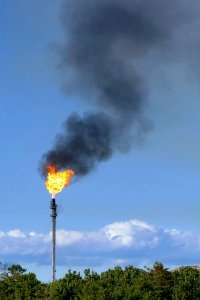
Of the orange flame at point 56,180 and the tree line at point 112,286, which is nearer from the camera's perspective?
the tree line at point 112,286

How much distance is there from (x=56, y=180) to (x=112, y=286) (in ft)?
68.4

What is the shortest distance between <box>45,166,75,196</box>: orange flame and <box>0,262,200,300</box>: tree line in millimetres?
12375

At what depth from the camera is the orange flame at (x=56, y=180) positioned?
10112 centimetres

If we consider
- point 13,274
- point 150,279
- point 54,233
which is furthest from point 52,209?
point 150,279

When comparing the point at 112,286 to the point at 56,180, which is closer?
the point at 112,286

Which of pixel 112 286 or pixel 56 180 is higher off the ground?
pixel 56 180

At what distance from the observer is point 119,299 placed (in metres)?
84.8

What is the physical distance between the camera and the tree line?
85438 mm

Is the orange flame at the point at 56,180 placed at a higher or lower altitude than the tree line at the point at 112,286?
higher

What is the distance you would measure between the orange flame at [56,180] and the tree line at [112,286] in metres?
12.4

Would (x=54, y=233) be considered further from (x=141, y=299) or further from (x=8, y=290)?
(x=141, y=299)

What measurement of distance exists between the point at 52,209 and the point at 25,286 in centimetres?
1145

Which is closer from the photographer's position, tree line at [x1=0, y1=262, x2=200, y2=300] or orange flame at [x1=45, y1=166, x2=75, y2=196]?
tree line at [x1=0, y1=262, x2=200, y2=300]

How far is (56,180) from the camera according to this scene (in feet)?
339
